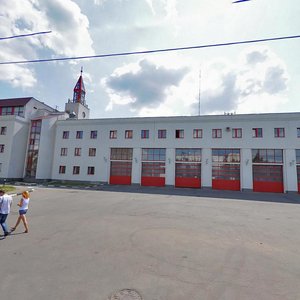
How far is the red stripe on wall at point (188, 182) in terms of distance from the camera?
25.5 metres

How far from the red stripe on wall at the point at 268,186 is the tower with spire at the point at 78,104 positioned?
32.9 m

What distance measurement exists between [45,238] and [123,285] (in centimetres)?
391

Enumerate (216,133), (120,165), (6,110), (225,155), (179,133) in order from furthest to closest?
(6,110) < (120,165) < (179,133) < (216,133) < (225,155)

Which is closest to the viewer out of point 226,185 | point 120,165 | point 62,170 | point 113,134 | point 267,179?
point 267,179

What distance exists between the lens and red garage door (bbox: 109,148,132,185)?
2792cm

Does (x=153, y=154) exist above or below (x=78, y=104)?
below

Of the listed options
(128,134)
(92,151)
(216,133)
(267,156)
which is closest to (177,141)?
(216,133)

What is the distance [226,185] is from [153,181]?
9.41 m

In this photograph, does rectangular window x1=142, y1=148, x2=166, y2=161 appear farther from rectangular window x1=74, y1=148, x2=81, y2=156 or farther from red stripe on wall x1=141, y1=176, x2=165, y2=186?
rectangular window x1=74, y1=148, x2=81, y2=156

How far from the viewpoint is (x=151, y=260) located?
4953 millimetres

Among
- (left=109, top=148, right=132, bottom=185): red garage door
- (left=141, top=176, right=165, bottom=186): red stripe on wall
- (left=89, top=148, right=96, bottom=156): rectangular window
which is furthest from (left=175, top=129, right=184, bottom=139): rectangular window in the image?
(left=89, top=148, right=96, bottom=156): rectangular window

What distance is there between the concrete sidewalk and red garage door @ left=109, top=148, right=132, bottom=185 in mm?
19183

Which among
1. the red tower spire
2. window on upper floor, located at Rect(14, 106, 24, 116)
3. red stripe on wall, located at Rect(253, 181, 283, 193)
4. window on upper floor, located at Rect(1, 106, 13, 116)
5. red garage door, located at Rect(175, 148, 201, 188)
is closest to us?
red stripe on wall, located at Rect(253, 181, 283, 193)

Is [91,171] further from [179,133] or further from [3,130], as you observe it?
[3,130]
